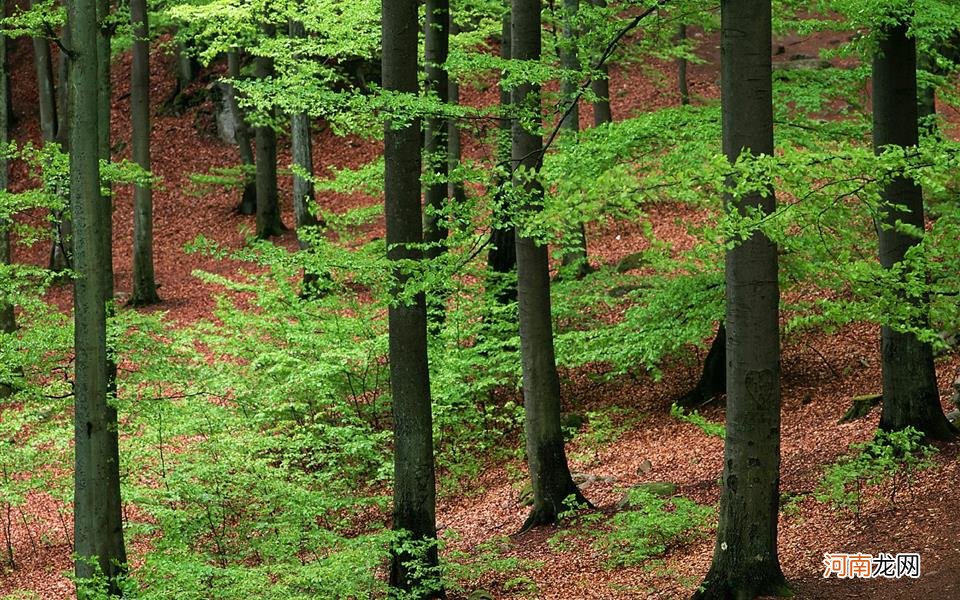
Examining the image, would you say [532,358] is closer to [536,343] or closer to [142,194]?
[536,343]

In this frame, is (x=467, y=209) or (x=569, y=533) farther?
(x=569, y=533)

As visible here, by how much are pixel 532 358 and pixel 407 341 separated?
208cm

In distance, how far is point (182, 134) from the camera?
99.1ft

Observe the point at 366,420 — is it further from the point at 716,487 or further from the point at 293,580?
the point at 293,580

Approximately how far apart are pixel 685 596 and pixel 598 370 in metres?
7.58

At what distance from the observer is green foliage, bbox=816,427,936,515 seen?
8227mm

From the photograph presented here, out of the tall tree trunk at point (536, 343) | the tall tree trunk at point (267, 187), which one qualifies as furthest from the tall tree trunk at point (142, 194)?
the tall tree trunk at point (536, 343)

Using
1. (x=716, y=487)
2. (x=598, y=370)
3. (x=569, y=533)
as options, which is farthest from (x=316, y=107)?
(x=598, y=370)

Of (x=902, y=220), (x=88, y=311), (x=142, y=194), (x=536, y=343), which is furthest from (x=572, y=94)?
(x=142, y=194)

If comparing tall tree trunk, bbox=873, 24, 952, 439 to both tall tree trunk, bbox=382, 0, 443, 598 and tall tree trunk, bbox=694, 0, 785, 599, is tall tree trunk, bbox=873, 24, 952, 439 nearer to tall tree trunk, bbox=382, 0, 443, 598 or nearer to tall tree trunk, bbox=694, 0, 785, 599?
tall tree trunk, bbox=694, 0, 785, 599

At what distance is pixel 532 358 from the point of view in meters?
9.98

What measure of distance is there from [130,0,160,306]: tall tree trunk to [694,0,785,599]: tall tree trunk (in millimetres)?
14829

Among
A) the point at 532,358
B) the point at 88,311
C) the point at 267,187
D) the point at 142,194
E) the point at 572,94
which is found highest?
the point at 267,187

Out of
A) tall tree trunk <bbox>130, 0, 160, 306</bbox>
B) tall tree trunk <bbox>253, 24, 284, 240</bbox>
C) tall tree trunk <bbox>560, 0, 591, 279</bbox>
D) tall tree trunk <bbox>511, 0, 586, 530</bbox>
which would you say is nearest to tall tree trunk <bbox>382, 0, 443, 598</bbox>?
tall tree trunk <bbox>560, 0, 591, 279</bbox>
